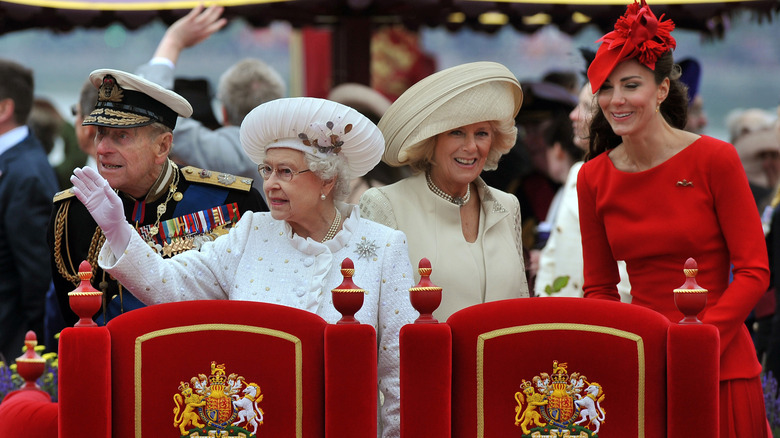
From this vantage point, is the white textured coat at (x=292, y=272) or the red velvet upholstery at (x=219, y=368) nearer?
the red velvet upholstery at (x=219, y=368)

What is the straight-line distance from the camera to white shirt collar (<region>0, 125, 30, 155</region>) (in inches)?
199

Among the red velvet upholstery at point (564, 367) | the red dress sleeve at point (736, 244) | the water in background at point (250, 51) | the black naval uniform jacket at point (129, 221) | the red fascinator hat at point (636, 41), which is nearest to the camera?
the red velvet upholstery at point (564, 367)

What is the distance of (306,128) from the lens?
2854 mm

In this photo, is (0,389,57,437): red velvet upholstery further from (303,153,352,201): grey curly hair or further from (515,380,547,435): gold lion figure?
(515,380,547,435): gold lion figure

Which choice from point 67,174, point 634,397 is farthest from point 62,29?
point 634,397

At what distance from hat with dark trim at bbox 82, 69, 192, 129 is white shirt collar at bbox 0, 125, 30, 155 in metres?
1.93

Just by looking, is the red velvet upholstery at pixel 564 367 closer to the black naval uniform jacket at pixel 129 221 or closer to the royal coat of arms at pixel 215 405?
the royal coat of arms at pixel 215 405

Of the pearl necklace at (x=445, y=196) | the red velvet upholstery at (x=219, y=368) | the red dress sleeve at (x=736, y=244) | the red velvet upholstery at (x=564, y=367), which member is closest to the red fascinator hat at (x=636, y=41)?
the red dress sleeve at (x=736, y=244)

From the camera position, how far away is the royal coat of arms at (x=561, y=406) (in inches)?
97.6

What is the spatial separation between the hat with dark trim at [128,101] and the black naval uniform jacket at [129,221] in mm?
235

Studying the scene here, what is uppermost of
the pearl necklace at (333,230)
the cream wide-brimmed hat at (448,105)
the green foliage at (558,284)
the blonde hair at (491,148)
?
the cream wide-brimmed hat at (448,105)

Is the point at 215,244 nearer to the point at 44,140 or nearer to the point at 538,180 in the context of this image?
the point at 538,180

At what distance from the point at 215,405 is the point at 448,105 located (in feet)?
3.71

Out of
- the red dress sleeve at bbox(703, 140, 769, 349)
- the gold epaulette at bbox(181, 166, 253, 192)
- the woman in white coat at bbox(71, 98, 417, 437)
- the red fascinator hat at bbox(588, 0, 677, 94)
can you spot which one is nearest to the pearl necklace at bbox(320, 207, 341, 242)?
the woman in white coat at bbox(71, 98, 417, 437)
